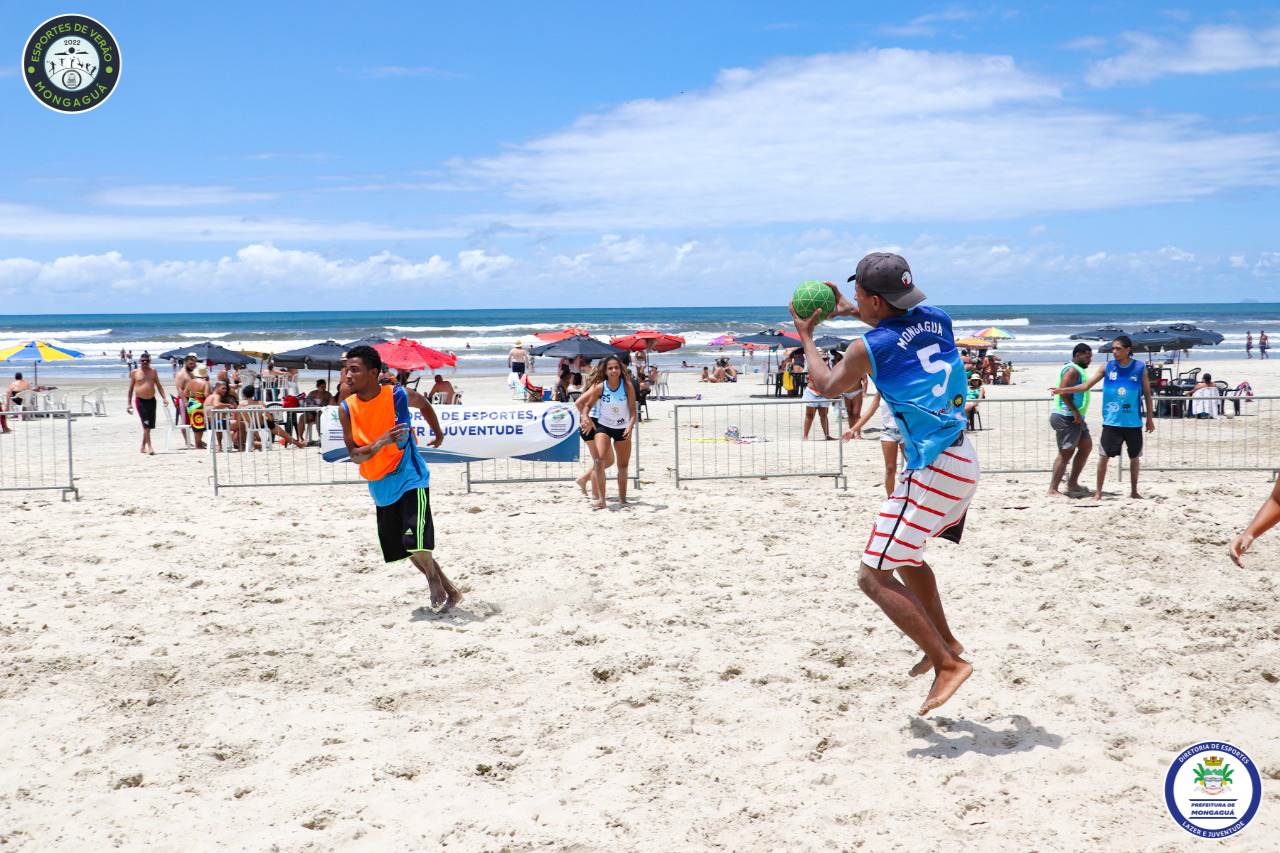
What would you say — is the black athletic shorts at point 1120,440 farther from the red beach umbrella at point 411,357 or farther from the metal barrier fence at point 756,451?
the red beach umbrella at point 411,357

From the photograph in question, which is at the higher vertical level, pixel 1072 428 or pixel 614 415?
pixel 614 415

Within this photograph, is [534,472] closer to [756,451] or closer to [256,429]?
[756,451]

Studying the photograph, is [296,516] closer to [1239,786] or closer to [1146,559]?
[1146,559]

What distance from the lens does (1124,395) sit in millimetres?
8641

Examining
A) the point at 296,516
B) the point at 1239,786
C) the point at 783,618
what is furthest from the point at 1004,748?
the point at 296,516

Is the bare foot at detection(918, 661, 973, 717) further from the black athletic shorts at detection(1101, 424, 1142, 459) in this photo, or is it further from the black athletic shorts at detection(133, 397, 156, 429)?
the black athletic shorts at detection(133, 397, 156, 429)

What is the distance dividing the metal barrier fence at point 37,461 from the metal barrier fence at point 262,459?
4.33 feet

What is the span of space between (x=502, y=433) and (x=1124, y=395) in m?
5.30

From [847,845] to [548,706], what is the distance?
1.55 meters

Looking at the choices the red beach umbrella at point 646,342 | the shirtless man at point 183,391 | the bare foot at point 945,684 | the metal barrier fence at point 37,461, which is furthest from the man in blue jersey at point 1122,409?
the red beach umbrella at point 646,342

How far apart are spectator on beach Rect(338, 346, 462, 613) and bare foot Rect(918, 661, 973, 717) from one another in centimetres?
275

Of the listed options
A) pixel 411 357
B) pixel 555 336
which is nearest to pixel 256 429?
pixel 411 357

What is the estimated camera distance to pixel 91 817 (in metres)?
3.49

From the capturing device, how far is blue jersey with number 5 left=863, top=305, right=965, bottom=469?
375 cm
